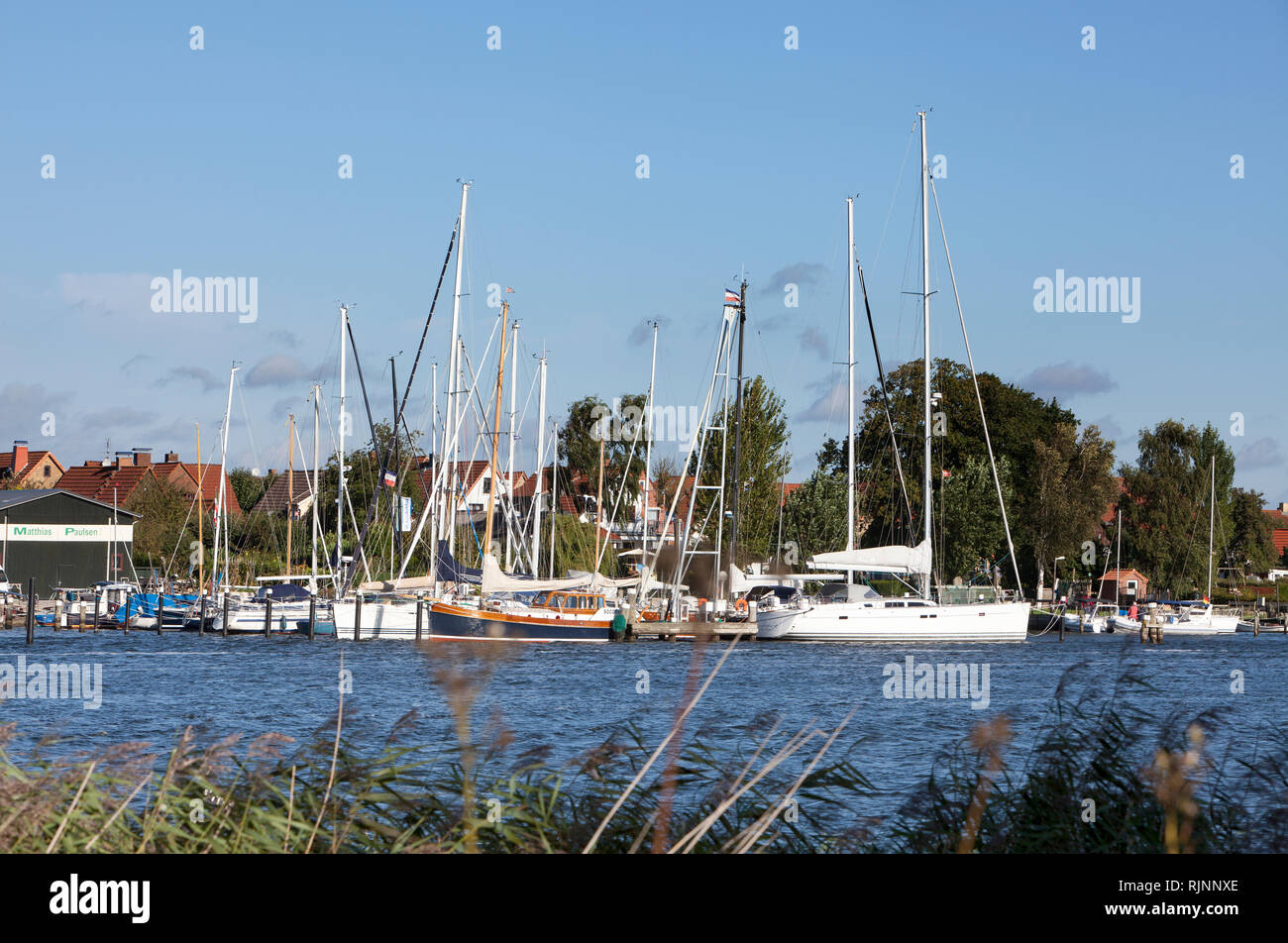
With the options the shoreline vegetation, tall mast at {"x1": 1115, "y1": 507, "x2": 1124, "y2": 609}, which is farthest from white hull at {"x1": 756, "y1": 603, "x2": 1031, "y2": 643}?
tall mast at {"x1": 1115, "y1": 507, "x2": 1124, "y2": 609}

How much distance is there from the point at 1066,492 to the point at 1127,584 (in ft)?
69.0

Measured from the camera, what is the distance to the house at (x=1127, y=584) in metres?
96.1

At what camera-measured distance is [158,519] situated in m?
82.2

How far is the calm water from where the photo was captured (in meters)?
19.5

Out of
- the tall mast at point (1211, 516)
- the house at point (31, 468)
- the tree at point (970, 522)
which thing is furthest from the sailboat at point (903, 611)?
the house at point (31, 468)

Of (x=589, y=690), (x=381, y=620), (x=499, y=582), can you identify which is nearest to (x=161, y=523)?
(x=381, y=620)

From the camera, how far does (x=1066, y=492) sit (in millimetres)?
80375

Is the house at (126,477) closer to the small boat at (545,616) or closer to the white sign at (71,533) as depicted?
the white sign at (71,533)

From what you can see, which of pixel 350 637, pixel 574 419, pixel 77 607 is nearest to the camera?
pixel 350 637

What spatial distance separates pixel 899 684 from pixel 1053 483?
163ft
